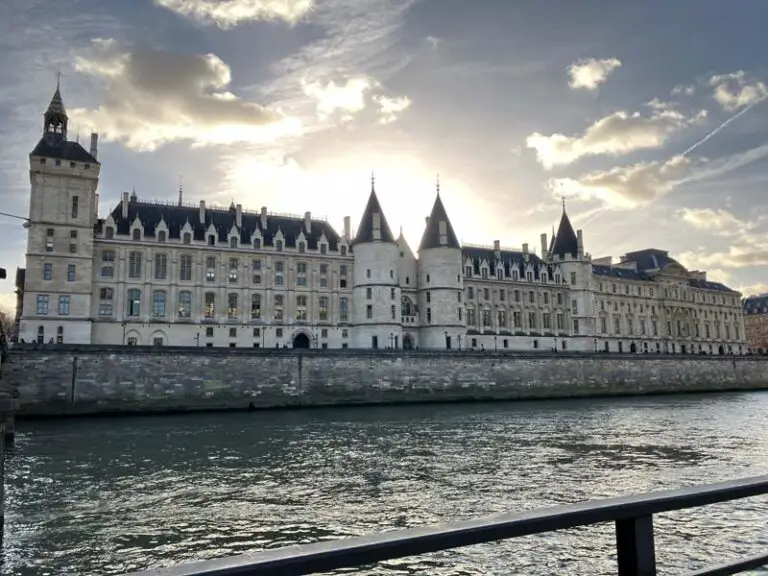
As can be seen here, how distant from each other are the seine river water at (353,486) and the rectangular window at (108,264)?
25.2 metres

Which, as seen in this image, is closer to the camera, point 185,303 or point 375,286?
point 185,303

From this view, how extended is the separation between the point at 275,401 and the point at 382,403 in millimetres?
9044

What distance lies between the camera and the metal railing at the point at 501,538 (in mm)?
2172

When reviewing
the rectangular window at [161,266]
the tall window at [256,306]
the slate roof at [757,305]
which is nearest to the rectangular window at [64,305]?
the rectangular window at [161,266]

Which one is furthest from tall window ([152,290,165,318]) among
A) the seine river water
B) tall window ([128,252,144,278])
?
the seine river water

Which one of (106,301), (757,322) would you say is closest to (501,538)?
(106,301)

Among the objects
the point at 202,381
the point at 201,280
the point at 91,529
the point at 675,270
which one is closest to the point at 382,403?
the point at 202,381

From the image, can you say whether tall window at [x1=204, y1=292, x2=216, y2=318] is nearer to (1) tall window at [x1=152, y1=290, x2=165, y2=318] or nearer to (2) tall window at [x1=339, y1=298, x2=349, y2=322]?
(1) tall window at [x1=152, y1=290, x2=165, y2=318]

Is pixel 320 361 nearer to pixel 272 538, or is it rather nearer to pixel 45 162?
pixel 45 162

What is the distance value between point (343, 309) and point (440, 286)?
1168cm

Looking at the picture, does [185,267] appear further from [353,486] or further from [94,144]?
[353,486]

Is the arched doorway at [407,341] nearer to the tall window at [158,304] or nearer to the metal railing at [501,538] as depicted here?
the tall window at [158,304]

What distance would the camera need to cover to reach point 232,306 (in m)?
59.5

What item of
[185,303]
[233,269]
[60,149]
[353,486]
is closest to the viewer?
[353,486]
